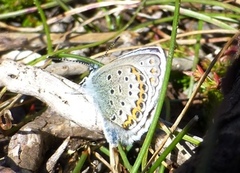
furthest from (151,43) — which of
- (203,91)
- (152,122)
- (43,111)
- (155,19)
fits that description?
(152,122)

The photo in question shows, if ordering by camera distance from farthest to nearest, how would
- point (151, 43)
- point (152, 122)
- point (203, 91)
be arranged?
point (151, 43)
point (203, 91)
point (152, 122)

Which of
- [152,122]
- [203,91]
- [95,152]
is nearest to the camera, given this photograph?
[152,122]

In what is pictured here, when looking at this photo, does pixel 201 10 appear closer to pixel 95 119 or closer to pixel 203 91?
pixel 203 91

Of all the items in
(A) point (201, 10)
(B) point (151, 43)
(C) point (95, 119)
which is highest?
(A) point (201, 10)

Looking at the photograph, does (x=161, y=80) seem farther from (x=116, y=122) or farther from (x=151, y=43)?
(x=151, y=43)

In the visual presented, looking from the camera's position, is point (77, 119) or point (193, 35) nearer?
point (77, 119)

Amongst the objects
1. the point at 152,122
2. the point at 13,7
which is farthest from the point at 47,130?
the point at 13,7

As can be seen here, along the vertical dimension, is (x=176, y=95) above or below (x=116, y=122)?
above

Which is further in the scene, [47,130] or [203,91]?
[203,91]

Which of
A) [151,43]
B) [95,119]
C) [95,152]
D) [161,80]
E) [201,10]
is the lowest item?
[95,152]
